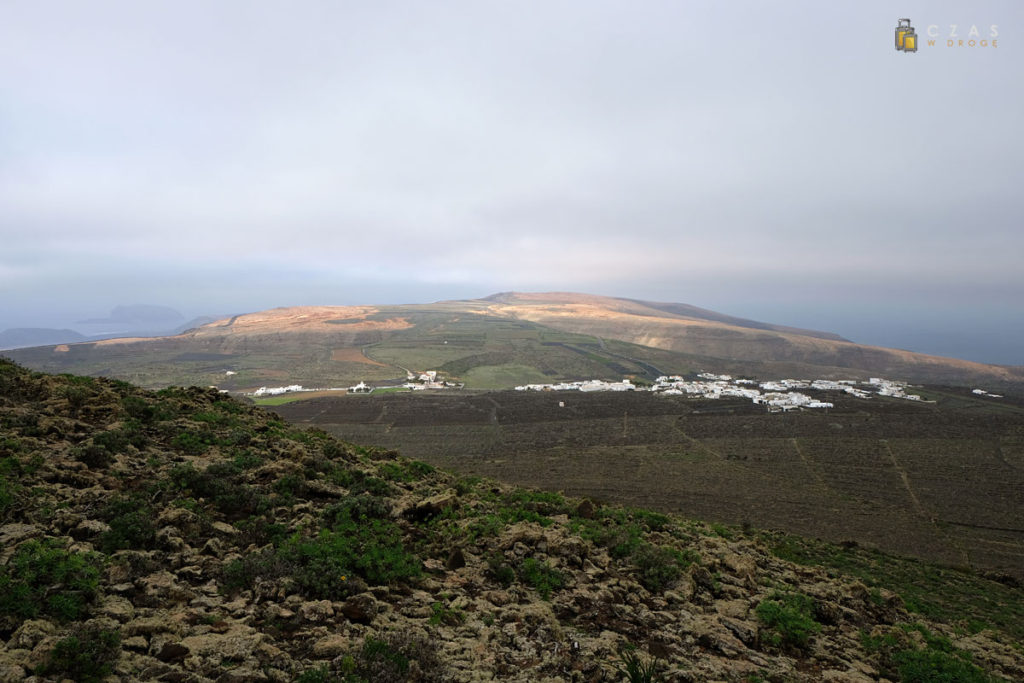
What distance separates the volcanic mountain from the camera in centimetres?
7000

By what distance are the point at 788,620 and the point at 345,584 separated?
726 cm

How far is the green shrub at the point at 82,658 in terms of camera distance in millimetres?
3553

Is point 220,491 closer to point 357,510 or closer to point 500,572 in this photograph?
point 357,510

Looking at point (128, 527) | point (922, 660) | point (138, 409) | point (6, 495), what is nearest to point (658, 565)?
point (922, 660)

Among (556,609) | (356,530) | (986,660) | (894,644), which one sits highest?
(356,530)

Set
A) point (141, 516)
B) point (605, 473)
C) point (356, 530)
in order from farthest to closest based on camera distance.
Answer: point (605, 473) → point (356, 530) → point (141, 516)

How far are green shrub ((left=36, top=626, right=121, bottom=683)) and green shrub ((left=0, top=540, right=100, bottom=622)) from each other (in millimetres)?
759

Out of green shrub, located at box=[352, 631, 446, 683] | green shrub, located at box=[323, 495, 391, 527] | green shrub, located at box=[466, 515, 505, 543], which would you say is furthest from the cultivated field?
green shrub, located at box=[352, 631, 446, 683]

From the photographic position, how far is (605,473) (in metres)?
25.3

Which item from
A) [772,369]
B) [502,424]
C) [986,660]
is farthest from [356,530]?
[772,369]

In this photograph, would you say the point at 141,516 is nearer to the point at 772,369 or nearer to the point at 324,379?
the point at 324,379

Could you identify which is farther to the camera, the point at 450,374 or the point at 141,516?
the point at 450,374

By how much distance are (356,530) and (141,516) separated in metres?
3.16

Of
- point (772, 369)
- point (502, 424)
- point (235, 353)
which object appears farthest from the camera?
point (235, 353)
